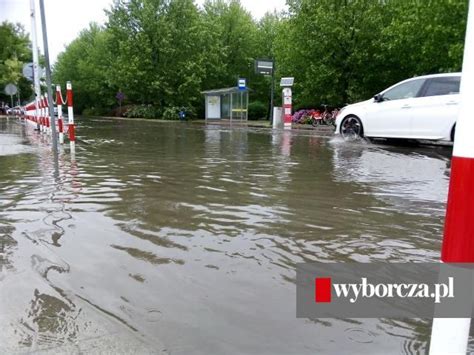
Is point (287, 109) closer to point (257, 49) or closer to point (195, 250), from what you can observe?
point (195, 250)

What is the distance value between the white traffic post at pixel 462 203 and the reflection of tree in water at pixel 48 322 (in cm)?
176

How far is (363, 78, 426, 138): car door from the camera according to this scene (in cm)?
1157

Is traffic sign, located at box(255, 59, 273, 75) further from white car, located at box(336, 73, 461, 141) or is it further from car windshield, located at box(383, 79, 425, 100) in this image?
car windshield, located at box(383, 79, 425, 100)

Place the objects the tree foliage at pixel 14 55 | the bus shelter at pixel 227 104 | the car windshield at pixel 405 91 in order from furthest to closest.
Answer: the tree foliage at pixel 14 55, the bus shelter at pixel 227 104, the car windshield at pixel 405 91

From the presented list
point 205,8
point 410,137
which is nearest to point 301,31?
point 410,137

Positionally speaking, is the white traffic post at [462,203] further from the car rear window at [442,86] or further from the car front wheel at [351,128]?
the car front wheel at [351,128]

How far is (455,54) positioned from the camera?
18469mm

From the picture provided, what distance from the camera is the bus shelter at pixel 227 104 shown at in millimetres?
32844

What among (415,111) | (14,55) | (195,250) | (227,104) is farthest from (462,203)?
(14,55)

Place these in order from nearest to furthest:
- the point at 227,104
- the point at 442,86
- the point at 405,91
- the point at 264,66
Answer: the point at 442,86 → the point at 405,91 → the point at 264,66 → the point at 227,104

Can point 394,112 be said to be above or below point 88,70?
below

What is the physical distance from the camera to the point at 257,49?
4581 centimetres

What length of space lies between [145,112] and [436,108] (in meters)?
35.9

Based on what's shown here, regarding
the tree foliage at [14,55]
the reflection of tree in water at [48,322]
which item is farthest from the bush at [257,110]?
the reflection of tree in water at [48,322]
